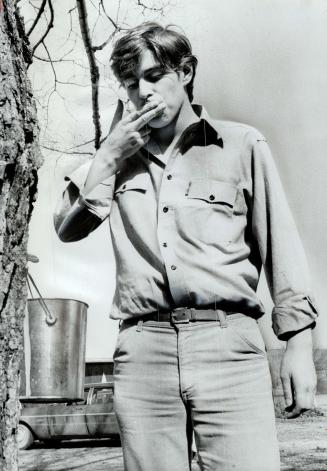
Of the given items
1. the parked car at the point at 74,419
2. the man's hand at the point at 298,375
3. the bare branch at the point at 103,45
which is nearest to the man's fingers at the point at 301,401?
the man's hand at the point at 298,375

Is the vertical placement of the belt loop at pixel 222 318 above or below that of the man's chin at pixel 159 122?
below

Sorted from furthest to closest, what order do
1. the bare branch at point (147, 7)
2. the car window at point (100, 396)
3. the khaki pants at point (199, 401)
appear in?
the car window at point (100, 396), the bare branch at point (147, 7), the khaki pants at point (199, 401)

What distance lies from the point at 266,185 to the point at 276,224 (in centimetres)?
8

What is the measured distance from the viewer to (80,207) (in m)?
1.24

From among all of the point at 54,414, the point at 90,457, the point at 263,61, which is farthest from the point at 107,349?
the point at 54,414

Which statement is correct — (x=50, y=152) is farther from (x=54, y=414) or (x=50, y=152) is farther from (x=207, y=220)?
(x=54, y=414)

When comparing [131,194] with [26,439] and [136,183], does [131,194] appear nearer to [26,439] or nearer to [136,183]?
[136,183]

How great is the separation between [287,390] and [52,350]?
2.94 feet

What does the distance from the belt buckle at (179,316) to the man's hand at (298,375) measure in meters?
0.19

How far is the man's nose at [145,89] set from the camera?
132 centimetres

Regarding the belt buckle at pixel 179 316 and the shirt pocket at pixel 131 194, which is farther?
the shirt pocket at pixel 131 194

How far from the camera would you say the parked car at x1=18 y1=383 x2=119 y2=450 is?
15.4ft

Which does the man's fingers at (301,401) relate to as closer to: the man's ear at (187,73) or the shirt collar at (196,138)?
the shirt collar at (196,138)

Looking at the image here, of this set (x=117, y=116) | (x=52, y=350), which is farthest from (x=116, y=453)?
(x=117, y=116)
